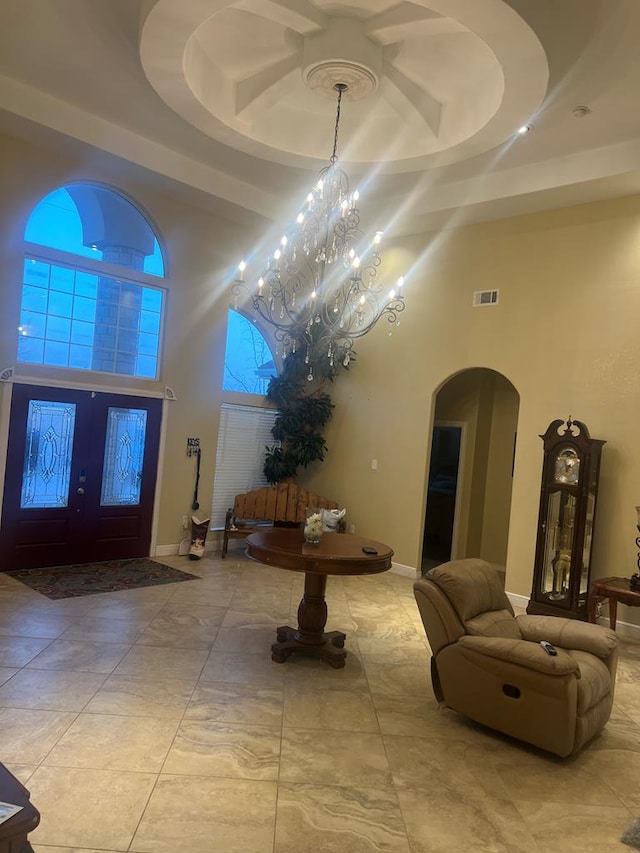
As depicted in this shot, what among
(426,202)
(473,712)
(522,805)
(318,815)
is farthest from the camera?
(426,202)

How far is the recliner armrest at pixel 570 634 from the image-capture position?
136 inches

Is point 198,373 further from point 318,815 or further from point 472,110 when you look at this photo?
point 318,815

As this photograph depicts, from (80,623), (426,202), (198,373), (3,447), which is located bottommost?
(80,623)

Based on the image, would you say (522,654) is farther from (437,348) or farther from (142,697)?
(437,348)

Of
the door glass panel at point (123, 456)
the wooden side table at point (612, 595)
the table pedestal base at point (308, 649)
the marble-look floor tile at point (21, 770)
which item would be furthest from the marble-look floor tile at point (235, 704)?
the door glass panel at point (123, 456)

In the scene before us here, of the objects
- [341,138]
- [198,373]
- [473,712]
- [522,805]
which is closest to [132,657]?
[473,712]

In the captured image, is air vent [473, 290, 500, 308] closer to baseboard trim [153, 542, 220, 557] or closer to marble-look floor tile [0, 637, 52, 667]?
baseboard trim [153, 542, 220, 557]

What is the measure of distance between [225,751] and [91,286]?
5.04 meters

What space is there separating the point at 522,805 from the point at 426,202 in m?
5.80

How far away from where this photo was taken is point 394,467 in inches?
290

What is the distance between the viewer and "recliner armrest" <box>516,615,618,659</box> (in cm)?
345

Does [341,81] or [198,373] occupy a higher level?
[341,81]

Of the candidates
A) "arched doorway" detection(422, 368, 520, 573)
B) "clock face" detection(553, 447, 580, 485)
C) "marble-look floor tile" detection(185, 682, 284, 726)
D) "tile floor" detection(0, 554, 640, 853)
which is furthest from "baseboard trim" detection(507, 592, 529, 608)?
"marble-look floor tile" detection(185, 682, 284, 726)

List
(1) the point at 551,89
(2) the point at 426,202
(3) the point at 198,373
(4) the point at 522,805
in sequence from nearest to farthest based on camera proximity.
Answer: (4) the point at 522,805
(1) the point at 551,89
(2) the point at 426,202
(3) the point at 198,373
